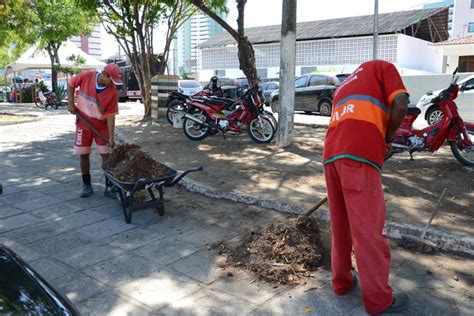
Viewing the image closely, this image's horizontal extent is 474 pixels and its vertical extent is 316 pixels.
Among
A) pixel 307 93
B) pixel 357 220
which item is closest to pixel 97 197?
pixel 357 220

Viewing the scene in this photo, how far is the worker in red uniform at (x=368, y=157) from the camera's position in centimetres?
301

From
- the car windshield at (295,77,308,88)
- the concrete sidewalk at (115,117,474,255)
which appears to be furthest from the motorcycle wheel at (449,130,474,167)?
the car windshield at (295,77,308,88)

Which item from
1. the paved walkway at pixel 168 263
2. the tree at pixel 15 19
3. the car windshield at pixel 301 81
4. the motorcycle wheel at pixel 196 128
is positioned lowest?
the paved walkway at pixel 168 263

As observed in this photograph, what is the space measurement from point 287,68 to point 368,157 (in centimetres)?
631

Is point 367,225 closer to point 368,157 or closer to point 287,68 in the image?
point 368,157

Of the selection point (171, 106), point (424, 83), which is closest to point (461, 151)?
point (171, 106)

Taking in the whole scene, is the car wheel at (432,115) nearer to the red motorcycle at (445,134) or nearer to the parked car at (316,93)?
the parked car at (316,93)

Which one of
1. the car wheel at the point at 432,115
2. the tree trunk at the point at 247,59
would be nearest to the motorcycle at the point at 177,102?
the tree trunk at the point at 247,59

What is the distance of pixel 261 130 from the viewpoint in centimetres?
1016

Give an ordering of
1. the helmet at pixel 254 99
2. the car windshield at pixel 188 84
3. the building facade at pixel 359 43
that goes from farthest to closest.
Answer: the building facade at pixel 359 43 → the car windshield at pixel 188 84 → the helmet at pixel 254 99

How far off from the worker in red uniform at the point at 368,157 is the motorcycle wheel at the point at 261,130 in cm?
684

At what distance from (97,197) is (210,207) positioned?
5.26 ft

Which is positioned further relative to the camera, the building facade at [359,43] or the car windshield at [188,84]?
the building facade at [359,43]

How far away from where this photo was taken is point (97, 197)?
627 cm
